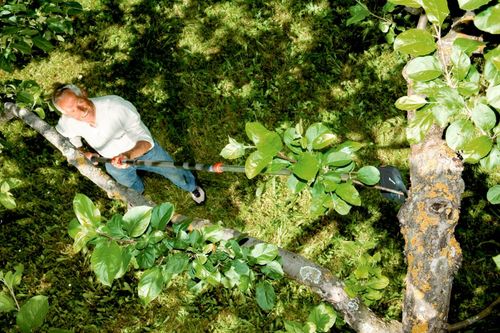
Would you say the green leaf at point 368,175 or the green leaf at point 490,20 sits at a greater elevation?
Answer: the green leaf at point 490,20

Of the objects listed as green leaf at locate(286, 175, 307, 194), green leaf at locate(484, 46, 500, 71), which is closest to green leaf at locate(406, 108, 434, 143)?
green leaf at locate(484, 46, 500, 71)

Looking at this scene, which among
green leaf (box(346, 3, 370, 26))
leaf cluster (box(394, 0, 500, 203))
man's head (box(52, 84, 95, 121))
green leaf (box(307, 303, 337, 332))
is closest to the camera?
leaf cluster (box(394, 0, 500, 203))

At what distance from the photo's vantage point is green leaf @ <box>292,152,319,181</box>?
1.24m

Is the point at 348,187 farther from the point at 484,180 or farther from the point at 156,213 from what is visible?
the point at 484,180

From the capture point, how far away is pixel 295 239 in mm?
4262

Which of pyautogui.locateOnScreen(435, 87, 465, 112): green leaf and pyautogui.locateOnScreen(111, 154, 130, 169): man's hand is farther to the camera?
pyautogui.locateOnScreen(111, 154, 130, 169): man's hand

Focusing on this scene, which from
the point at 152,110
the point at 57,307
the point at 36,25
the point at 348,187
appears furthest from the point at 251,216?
the point at 348,187

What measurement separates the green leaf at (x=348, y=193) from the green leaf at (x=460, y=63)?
478 mm

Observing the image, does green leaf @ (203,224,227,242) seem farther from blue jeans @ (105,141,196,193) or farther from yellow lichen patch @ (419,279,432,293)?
blue jeans @ (105,141,196,193)

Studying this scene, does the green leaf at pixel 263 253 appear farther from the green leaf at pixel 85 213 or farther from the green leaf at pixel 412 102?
the green leaf at pixel 412 102

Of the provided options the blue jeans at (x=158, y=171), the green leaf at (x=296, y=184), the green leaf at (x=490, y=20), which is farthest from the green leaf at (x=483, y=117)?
the blue jeans at (x=158, y=171)

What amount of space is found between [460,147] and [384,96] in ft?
12.1

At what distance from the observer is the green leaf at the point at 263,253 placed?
5.01 feet

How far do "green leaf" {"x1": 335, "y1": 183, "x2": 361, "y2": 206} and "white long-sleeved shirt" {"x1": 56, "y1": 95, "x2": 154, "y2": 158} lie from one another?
2.71m
